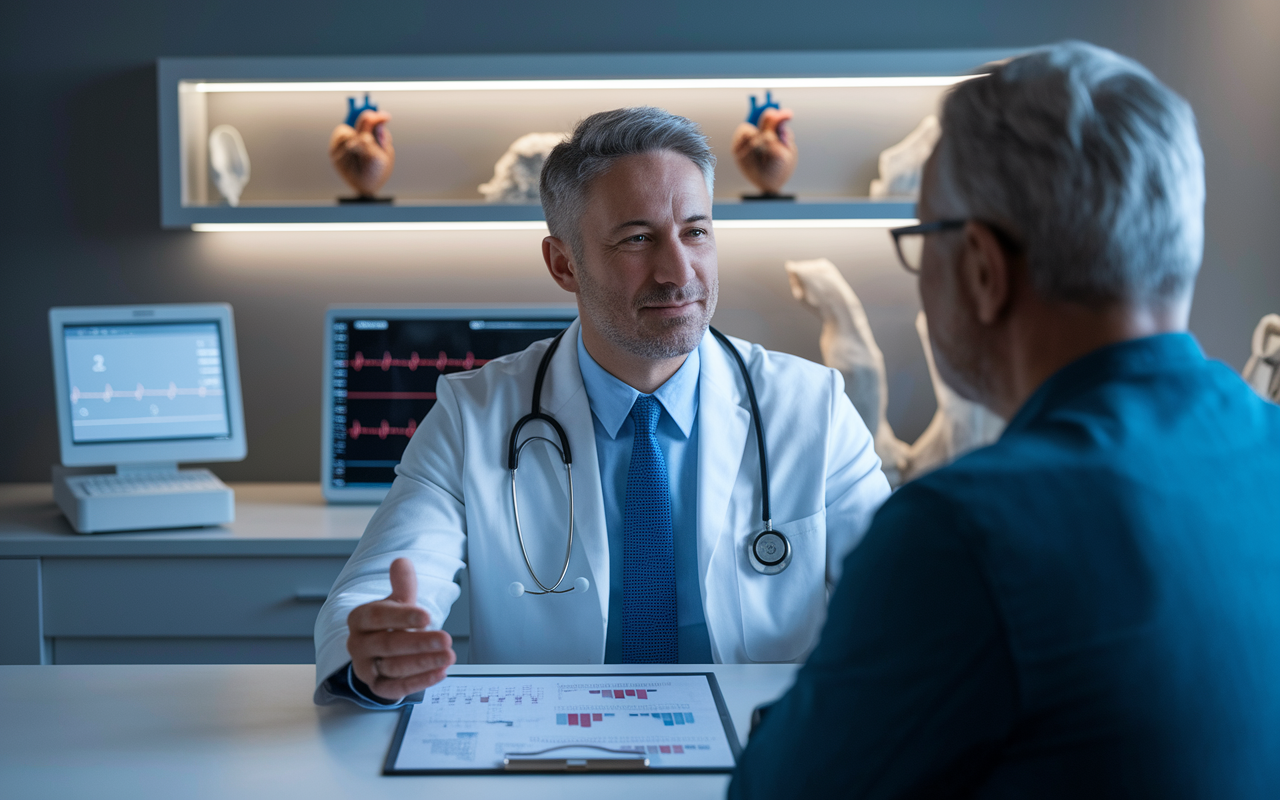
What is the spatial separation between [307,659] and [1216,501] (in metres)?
1.87

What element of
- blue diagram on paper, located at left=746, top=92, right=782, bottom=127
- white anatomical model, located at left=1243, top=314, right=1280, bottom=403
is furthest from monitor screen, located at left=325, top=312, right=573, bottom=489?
white anatomical model, located at left=1243, top=314, right=1280, bottom=403

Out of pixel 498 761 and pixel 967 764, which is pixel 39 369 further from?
pixel 967 764

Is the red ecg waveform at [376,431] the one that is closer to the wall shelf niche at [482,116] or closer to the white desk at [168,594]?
the white desk at [168,594]

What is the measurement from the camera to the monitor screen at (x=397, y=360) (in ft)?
7.66

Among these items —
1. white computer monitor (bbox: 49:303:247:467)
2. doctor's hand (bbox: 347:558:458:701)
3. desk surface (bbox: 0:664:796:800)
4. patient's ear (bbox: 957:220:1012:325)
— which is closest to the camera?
patient's ear (bbox: 957:220:1012:325)

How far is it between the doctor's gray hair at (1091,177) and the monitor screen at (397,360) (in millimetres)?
1737

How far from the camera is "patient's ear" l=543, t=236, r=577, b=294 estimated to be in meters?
1.57

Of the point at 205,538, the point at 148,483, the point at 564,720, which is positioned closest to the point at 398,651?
the point at 564,720

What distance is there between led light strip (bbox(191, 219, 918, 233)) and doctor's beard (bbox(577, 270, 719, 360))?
2.95 ft

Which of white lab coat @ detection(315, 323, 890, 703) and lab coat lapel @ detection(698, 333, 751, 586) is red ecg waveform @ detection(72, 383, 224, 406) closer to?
white lab coat @ detection(315, 323, 890, 703)

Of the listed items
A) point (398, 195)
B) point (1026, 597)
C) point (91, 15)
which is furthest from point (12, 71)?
point (1026, 597)

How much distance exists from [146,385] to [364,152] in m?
0.74

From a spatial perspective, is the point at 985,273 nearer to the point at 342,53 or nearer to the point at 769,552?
the point at 769,552

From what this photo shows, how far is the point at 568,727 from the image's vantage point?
0.99 meters
